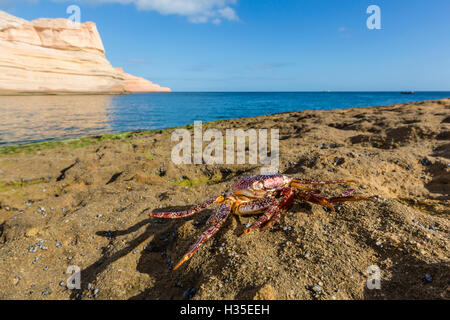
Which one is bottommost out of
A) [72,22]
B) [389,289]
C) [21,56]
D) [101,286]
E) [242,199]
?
[101,286]

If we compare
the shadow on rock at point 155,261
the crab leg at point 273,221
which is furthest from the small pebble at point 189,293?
the crab leg at point 273,221

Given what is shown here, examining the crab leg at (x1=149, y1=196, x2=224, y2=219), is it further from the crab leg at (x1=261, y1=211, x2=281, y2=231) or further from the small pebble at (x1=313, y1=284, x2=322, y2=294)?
the small pebble at (x1=313, y1=284, x2=322, y2=294)

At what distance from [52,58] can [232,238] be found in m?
67.4

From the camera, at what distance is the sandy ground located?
211 centimetres

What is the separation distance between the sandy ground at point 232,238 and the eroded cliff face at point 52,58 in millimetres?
57262

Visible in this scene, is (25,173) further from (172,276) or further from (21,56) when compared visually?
(21,56)

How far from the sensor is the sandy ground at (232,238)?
6.91 feet

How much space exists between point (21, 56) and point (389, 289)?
66.0 meters

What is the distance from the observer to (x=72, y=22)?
61375 mm

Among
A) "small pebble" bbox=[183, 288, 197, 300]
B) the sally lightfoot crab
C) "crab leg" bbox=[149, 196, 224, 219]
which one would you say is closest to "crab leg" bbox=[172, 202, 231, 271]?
the sally lightfoot crab

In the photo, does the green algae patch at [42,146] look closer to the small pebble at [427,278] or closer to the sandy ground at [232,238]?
the sandy ground at [232,238]
